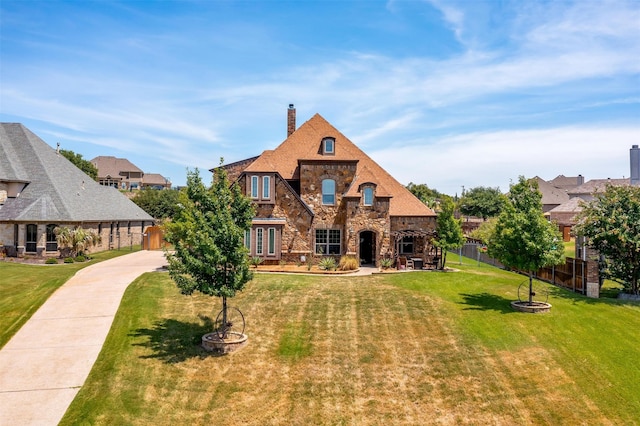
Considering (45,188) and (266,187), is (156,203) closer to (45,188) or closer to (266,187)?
(45,188)

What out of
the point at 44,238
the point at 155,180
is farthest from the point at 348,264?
the point at 155,180

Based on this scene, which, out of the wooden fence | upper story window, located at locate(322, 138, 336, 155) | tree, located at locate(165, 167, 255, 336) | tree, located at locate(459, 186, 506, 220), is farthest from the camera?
tree, located at locate(459, 186, 506, 220)

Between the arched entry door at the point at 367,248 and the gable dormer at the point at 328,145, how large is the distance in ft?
20.9

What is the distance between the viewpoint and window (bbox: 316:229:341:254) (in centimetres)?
3192

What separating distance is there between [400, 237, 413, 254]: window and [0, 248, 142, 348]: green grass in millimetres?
21749

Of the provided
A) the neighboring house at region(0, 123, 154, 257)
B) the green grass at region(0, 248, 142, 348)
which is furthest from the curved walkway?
the neighboring house at region(0, 123, 154, 257)

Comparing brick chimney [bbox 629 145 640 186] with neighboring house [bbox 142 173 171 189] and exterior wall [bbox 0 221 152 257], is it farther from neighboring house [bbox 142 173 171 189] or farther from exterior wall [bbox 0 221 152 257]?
neighboring house [bbox 142 173 171 189]

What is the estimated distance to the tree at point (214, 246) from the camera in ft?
53.3

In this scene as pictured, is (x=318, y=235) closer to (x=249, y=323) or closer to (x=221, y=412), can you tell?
(x=249, y=323)

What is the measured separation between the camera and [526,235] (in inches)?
797

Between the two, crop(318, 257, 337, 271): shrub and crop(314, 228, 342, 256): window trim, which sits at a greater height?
crop(314, 228, 342, 256): window trim

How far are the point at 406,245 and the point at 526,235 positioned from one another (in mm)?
13187

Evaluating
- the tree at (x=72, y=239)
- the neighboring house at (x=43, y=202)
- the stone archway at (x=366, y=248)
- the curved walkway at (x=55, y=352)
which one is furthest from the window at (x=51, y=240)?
the stone archway at (x=366, y=248)

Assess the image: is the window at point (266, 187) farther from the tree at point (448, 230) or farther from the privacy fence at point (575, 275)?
the privacy fence at point (575, 275)
